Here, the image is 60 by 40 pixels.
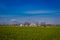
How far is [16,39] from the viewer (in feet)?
45.2

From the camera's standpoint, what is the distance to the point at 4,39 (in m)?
13.8

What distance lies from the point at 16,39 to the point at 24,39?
0.75m

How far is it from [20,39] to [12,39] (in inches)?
29.8

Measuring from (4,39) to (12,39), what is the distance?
29.2 inches

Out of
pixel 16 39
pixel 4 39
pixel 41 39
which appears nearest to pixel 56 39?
pixel 41 39

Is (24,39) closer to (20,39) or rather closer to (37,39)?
(20,39)

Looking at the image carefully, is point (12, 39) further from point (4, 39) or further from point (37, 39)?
point (37, 39)

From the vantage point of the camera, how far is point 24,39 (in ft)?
45.1

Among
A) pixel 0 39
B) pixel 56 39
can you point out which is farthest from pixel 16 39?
pixel 56 39

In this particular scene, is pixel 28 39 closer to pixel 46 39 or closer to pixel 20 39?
pixel 20 39

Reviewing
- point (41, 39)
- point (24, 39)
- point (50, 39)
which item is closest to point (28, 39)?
point (24, 39)

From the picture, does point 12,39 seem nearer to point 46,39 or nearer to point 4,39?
point 4,39

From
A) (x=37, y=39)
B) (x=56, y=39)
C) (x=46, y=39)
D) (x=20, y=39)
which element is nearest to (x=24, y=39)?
(x=20, y=39)

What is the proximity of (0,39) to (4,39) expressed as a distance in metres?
0.41
